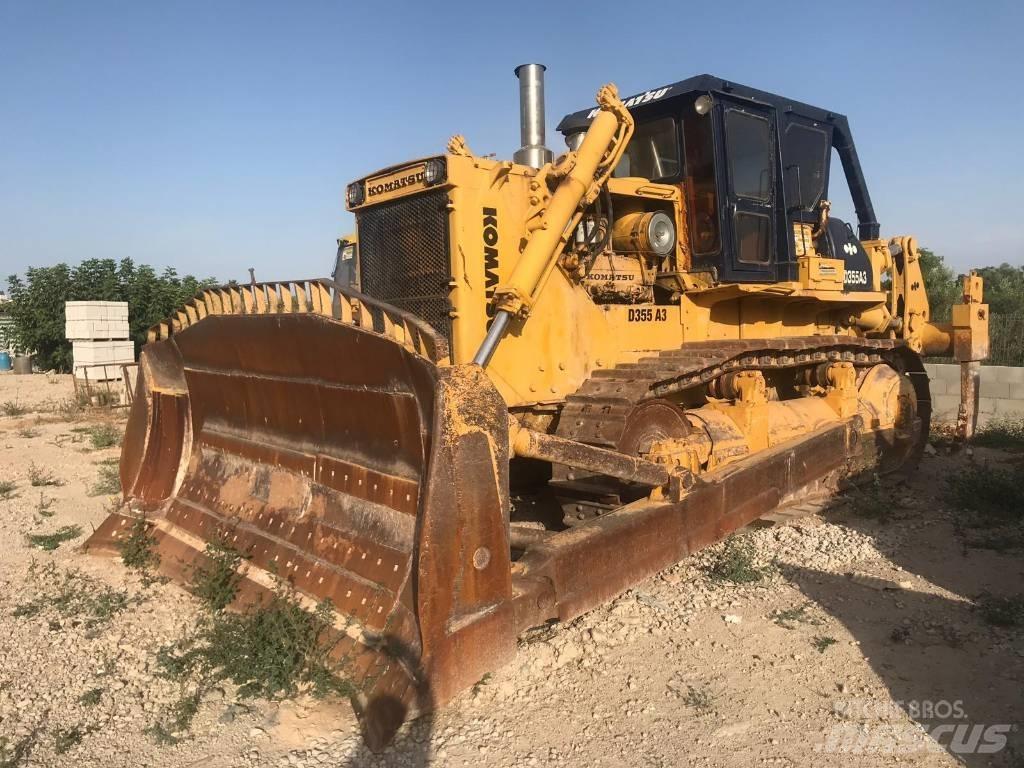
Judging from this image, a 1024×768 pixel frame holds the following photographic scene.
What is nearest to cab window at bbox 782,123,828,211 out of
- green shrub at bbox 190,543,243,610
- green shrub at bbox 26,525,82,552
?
green shrub at bbox 190,543,243,610

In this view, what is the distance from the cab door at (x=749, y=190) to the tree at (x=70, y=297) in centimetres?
2151

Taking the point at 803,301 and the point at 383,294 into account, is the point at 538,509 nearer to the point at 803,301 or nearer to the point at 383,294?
the point at 383,294

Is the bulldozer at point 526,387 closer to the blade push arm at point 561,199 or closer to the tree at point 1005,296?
the blade push arm at point 561,199

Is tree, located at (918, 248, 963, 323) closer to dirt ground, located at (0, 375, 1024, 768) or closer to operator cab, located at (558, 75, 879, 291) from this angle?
operator cab, located at (558, 75, 879, 291)

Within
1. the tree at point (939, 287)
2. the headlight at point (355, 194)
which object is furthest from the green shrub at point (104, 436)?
the tree at point (939, 287)

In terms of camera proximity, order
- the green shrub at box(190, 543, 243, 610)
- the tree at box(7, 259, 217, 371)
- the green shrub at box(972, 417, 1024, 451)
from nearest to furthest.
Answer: the green shrub at box(190, 543, 243, 610) < the green shrub at box(972, 417, 1024, 451) < the tree at box(7, 259, 217, 371)

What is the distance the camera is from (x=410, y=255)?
5.06 metres

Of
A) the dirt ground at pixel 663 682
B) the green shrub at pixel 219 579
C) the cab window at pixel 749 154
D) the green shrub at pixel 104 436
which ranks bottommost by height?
the dirt ground at pixel 663 682

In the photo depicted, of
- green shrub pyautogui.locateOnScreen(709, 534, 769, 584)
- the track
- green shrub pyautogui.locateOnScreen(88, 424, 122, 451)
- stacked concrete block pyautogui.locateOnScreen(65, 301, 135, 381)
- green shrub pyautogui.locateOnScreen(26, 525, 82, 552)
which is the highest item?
stacked concrete block pyautogui.locateOnScreen(65, 301, 135, 381)

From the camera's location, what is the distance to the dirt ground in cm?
299

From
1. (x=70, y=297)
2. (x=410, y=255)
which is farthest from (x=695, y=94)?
(x=70, y=297)

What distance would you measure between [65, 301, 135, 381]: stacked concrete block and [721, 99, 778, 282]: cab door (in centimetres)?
1673

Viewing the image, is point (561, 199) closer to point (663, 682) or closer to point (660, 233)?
point (660, 233)

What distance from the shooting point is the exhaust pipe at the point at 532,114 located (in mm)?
5406
